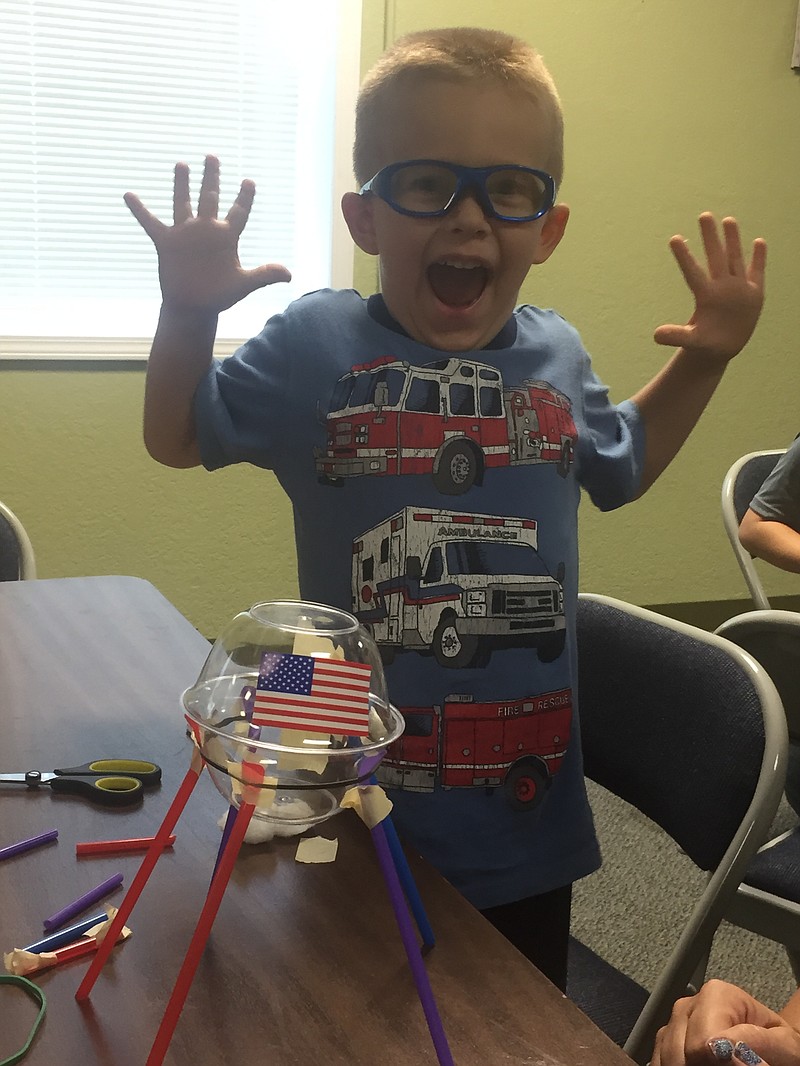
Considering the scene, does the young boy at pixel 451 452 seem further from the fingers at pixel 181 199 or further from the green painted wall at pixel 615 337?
the green painted wall at pixel 615 337

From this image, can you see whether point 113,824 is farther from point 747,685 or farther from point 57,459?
point 57,459

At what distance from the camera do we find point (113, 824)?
73 centimetres

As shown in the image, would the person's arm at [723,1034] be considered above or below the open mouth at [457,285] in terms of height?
below

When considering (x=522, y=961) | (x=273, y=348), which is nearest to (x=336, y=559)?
(x=273, y=348)

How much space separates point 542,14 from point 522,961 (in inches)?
116

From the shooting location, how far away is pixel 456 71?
2.92 ft

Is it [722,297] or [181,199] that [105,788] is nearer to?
[181,199]

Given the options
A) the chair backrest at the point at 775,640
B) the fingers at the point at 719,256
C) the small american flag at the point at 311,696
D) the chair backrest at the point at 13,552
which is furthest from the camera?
the chair backrest at the point at 13,552

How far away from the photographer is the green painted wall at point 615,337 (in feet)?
9.11

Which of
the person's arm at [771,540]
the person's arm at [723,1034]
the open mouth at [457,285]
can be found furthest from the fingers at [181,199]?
the person's arm at [771,540]

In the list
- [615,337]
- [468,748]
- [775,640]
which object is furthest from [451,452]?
[615,337]

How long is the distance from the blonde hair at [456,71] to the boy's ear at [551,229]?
4 centimetres

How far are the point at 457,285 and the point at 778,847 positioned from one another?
2.63 feet

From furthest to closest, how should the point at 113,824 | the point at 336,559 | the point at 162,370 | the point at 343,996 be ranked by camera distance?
the point at 336,559 → the point at 162,370 → the point at 113,824 → the point at 343,996
